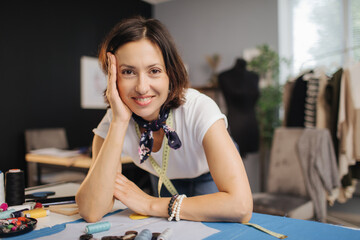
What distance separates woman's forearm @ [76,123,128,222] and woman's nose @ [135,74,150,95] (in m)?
0.19

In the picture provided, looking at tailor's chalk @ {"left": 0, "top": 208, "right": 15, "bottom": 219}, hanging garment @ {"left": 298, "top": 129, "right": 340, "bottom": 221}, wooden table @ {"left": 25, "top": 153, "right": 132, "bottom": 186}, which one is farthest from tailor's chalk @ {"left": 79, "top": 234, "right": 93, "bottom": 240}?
hanging garment @ {"left": 298, "top": 129, "right": 340, "bottom": 221}

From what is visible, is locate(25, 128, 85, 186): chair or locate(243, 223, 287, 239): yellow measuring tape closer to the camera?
locate(243, 223, 287, 239): yellow measuring tape

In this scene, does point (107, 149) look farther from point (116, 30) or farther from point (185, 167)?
point (116, 30)

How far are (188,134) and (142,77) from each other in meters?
0.29

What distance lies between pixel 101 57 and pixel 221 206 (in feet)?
2.65

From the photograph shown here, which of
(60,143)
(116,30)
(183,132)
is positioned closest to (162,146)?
(183,132)

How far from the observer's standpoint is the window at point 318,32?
387 cm

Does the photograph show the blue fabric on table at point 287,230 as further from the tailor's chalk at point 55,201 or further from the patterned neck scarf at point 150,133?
the tailor's chalk at point 55,201

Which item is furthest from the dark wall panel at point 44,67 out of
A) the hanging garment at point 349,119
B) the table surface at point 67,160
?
the hanging garment at point 349,119

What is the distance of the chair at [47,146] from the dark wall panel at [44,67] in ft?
0.93

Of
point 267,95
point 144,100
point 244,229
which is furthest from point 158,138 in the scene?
point 267,95

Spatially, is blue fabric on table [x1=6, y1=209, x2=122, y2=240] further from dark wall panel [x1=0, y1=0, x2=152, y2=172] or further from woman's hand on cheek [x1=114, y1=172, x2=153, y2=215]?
dark wall panel [x1=0, y1=0, x2=152, y2=172]

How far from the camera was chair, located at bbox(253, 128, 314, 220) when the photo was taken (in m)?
2.32

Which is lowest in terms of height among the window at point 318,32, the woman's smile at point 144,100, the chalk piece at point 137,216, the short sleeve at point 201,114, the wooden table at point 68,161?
the wooden table at point 68,161
